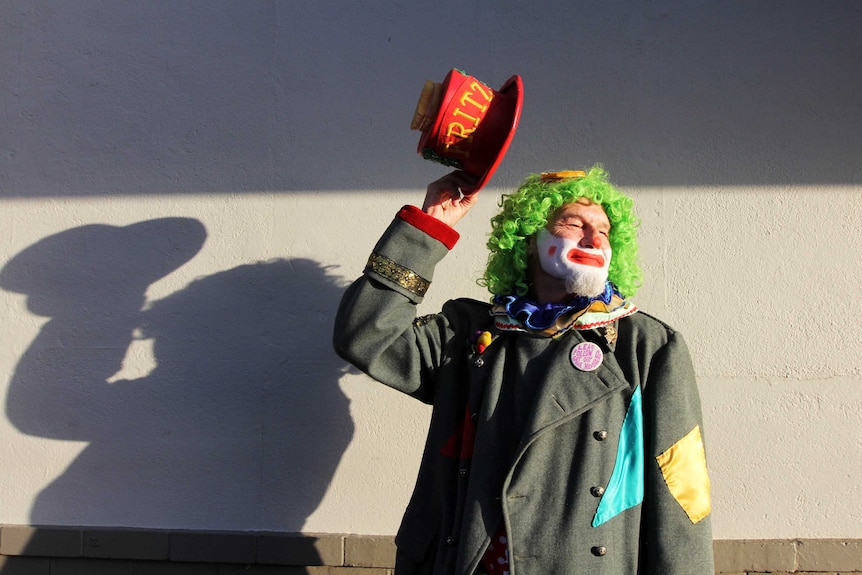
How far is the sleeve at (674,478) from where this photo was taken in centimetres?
192

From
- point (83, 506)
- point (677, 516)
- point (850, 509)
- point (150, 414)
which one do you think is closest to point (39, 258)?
Result: point (150, 414)

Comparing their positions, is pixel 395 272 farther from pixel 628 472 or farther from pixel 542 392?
pixel 628 472

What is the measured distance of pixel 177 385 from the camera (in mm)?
2924

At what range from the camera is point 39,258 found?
2969 mm

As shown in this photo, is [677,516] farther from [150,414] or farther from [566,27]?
[150,414]

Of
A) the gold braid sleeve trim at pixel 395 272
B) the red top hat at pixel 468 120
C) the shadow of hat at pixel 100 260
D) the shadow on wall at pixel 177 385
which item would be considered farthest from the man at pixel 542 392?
the shadow of hat at pixel 100 260

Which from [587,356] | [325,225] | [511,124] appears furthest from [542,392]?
[325,225]

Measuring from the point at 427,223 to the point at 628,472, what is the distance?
0.87 m

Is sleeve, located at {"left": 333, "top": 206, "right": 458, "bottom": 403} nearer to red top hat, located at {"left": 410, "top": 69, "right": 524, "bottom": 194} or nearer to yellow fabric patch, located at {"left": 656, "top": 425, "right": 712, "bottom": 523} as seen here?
red top hat, located at {"left": 410, "top": 69, "right": 524, "bottom": 194}

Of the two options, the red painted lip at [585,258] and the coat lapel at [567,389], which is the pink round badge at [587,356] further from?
the red painted lip at [585,258]

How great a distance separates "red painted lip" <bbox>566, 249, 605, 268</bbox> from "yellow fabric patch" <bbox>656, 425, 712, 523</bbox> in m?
0.52

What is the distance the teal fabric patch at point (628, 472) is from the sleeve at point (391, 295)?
0.63 m

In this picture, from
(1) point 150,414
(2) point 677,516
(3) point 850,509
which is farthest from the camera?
(1) point 150,414

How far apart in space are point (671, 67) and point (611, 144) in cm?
37
